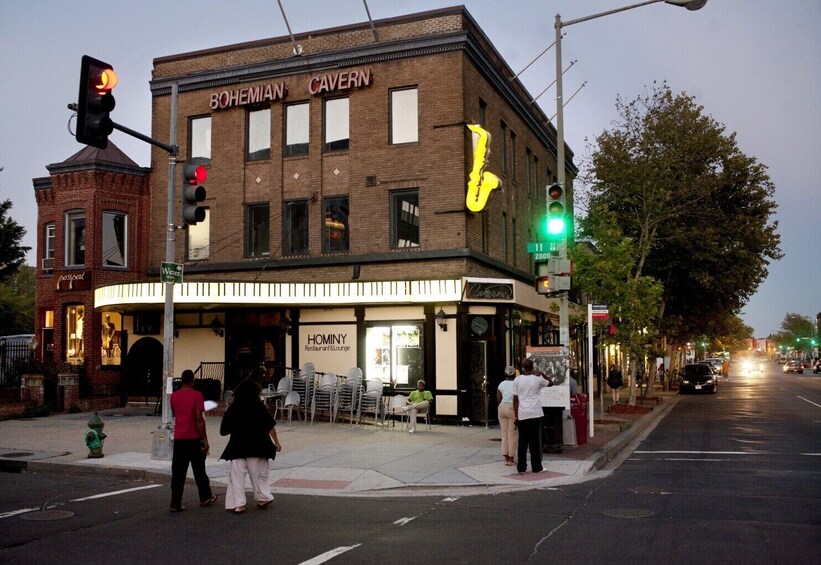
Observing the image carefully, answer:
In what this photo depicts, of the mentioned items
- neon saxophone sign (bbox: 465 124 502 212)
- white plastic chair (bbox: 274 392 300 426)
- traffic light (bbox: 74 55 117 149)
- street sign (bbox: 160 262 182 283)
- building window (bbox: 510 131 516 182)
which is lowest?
white plastic chair (bbox: 274 392 300 426)

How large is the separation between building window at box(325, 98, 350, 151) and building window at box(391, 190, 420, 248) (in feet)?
7.95

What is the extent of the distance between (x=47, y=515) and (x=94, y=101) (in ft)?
18.3

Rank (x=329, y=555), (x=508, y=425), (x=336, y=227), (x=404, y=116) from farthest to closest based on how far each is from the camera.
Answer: (x=336, y=227) → (x=404, y=116) → (x=508, y=425) → (x=329, y=555)

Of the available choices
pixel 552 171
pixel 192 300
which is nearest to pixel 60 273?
pixel 192 300

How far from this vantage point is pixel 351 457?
576 inches

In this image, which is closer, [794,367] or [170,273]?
[170,273]

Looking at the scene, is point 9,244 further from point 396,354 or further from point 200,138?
point 396,354

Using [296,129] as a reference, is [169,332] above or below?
below

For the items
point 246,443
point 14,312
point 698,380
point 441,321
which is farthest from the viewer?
point 14,312

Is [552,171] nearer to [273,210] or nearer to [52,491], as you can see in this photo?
[273,210]

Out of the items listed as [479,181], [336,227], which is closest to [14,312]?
[336,227]

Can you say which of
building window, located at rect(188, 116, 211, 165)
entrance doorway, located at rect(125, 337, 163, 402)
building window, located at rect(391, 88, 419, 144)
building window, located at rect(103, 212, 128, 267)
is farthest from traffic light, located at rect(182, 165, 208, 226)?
building window, located at rect(103, 212, 128, 267)

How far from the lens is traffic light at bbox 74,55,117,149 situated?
10.8 meters

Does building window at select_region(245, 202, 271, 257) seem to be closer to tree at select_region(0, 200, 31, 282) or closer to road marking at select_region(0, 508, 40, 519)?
tree at select_region(0, 200, 31, 282)
